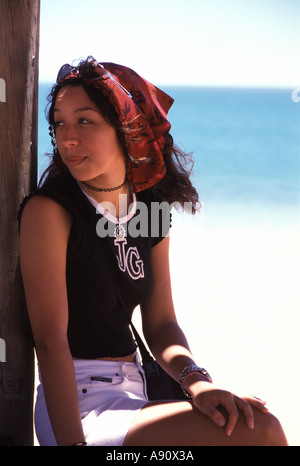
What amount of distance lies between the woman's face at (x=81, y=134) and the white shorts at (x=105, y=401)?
66cm

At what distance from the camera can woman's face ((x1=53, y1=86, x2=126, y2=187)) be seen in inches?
83.1

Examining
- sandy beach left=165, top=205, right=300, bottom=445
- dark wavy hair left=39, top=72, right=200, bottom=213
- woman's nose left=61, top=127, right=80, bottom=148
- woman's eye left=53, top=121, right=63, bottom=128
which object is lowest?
sandy beach left=165, top=205, right=300, bottom=445

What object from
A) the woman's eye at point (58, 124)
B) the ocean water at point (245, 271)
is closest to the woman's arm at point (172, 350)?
the ocean water at point (245, 271)

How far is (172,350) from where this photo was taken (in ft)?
7.50

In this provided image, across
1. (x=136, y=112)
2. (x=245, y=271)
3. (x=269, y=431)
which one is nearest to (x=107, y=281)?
(x=136, y=112)

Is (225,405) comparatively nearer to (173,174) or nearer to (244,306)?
(173,174)

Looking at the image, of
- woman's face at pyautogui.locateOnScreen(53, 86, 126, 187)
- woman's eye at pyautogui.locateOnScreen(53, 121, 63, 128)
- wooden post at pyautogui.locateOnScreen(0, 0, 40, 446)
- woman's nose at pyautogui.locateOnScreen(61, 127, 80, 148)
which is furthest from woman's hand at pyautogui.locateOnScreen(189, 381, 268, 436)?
woman's eye at pyautogui.locateOnScreen(53, 121, 63, 128)

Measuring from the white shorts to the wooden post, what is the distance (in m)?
0.12

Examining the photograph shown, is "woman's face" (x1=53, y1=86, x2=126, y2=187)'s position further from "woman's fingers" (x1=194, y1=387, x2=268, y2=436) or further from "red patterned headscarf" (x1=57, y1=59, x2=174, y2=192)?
"woman's fingers" (x1=194, y1=387, x2=268, y2=436)

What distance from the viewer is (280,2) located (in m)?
28.3

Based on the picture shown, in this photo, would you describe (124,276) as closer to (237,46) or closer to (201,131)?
(201,131)

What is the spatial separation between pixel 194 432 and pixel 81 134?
1030 mm

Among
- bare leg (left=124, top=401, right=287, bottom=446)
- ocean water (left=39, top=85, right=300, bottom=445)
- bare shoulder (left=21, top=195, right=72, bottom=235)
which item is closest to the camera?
bare leg (left=124, top=401, right=287, bottom=446)
